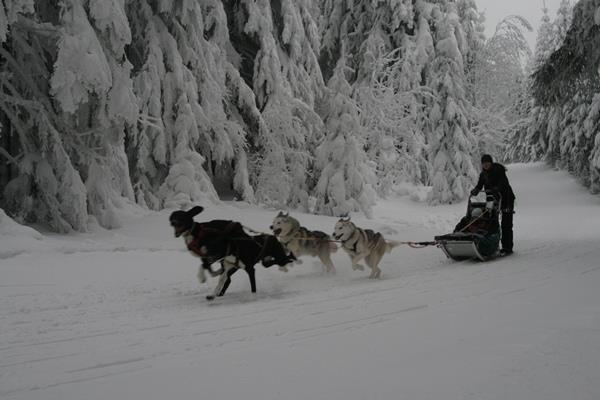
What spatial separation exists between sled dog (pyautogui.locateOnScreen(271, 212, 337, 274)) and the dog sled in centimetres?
189

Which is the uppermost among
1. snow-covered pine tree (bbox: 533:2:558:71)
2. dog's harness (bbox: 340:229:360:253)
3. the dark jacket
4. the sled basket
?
snow-covered pine tree (bbox: 533:2:558:71)

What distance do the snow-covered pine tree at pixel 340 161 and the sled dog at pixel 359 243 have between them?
777 centimetres

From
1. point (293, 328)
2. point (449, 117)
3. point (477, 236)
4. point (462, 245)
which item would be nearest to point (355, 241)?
point (462, 245)

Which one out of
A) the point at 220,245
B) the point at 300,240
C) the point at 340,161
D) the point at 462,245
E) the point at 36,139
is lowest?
the point at 462,245

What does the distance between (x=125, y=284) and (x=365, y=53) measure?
771 inches

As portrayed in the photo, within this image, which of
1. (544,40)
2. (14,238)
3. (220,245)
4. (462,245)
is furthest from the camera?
(544,40)

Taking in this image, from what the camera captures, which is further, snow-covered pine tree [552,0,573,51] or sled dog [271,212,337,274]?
snow-covered pine tree [552,0,573,51]

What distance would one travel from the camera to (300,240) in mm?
8312

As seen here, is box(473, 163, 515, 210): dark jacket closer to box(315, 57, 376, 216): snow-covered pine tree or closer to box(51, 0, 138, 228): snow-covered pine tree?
box(315, 57, 376, 216): snow-covered pine tree

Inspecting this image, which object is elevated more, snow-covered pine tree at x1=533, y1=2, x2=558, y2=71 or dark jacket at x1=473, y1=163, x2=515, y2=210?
snow-covered pine tree at x1=533, y1=2, x2=558, y2=71

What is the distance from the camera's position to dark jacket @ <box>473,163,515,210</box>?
9859 millimetres

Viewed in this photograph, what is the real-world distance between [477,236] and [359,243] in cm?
225

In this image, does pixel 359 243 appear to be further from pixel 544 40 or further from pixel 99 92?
pixel 544 40

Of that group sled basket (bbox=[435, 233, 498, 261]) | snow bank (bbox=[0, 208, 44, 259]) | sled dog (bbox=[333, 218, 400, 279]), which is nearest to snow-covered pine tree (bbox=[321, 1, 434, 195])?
sled basket (bbox=[435, 233, 498, 261])
